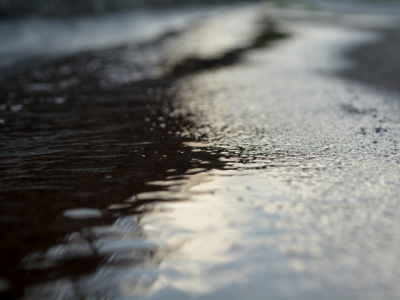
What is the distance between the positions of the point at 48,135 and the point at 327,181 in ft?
5.64

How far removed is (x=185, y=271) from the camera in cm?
124

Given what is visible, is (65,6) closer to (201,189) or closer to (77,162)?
(77,162)

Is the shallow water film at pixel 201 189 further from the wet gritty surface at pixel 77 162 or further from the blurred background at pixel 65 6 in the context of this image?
the blurred background at pixel 65 6

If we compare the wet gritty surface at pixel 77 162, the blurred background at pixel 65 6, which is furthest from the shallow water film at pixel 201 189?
the blurred background at pixel 65 6

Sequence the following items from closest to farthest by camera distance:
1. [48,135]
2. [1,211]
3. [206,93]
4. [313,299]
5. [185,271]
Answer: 1. [313,299]
2. [185,271]
3. [1,211]
4. [48,135]
5. [206,93]

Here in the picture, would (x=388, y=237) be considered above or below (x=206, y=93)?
below

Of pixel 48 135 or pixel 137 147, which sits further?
pixel 48 135

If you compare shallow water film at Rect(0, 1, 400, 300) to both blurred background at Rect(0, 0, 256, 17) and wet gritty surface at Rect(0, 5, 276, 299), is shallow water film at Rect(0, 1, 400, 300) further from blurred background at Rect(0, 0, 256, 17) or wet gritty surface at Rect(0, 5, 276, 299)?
blurred background at Rect(0, 0, 256, 17)

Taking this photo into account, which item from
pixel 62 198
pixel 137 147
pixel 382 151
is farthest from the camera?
pixel 137 147

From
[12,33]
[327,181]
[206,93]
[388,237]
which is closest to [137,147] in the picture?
[327,181]

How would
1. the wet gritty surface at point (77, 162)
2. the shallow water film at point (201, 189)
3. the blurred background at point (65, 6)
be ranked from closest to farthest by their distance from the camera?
the shallow water film at point (201, 189) < the wet gritty surface at point (77, 162) < the blurred background at point (65, 6)

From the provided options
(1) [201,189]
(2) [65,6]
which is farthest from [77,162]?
(2) [65,6]

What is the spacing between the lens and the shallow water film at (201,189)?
47.8 inches

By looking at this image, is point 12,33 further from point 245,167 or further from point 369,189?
point 369,189
